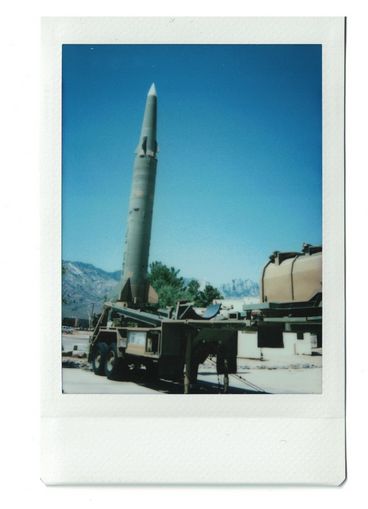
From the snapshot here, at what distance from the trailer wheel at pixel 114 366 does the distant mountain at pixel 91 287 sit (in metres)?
0.33

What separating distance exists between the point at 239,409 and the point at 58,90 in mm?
2539

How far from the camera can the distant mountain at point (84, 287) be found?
15.2 feet

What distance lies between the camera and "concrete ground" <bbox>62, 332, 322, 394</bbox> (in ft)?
15.1

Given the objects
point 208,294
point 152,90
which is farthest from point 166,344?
point 152,90

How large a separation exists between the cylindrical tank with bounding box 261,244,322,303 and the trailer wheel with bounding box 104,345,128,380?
1.14 metres

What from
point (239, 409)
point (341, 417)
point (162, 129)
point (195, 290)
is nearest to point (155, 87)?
point (162, 129)

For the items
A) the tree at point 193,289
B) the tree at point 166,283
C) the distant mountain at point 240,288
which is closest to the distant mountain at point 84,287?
the tree at point 166,283

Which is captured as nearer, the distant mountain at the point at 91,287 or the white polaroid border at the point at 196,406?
the white polaroid border at the point at 196,406

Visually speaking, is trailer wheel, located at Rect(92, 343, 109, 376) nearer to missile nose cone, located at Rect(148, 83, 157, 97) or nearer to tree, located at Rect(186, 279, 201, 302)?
tree, located at Rect(186, 279, 201, 302)

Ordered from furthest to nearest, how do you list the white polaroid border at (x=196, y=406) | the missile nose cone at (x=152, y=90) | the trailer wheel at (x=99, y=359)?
the trailer wheel at (x=99, y=359)
the missile nose cone at (x=152, y=90)
the white polaroid border at (x=196, y=406)

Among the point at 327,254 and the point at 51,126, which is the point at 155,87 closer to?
the point at 51,126

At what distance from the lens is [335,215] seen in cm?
457

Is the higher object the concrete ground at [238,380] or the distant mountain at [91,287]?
the distant mountain at [91,287]

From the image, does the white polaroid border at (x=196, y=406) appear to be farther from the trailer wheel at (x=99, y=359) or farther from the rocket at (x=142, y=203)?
the rocket at (x=142, y=203)
